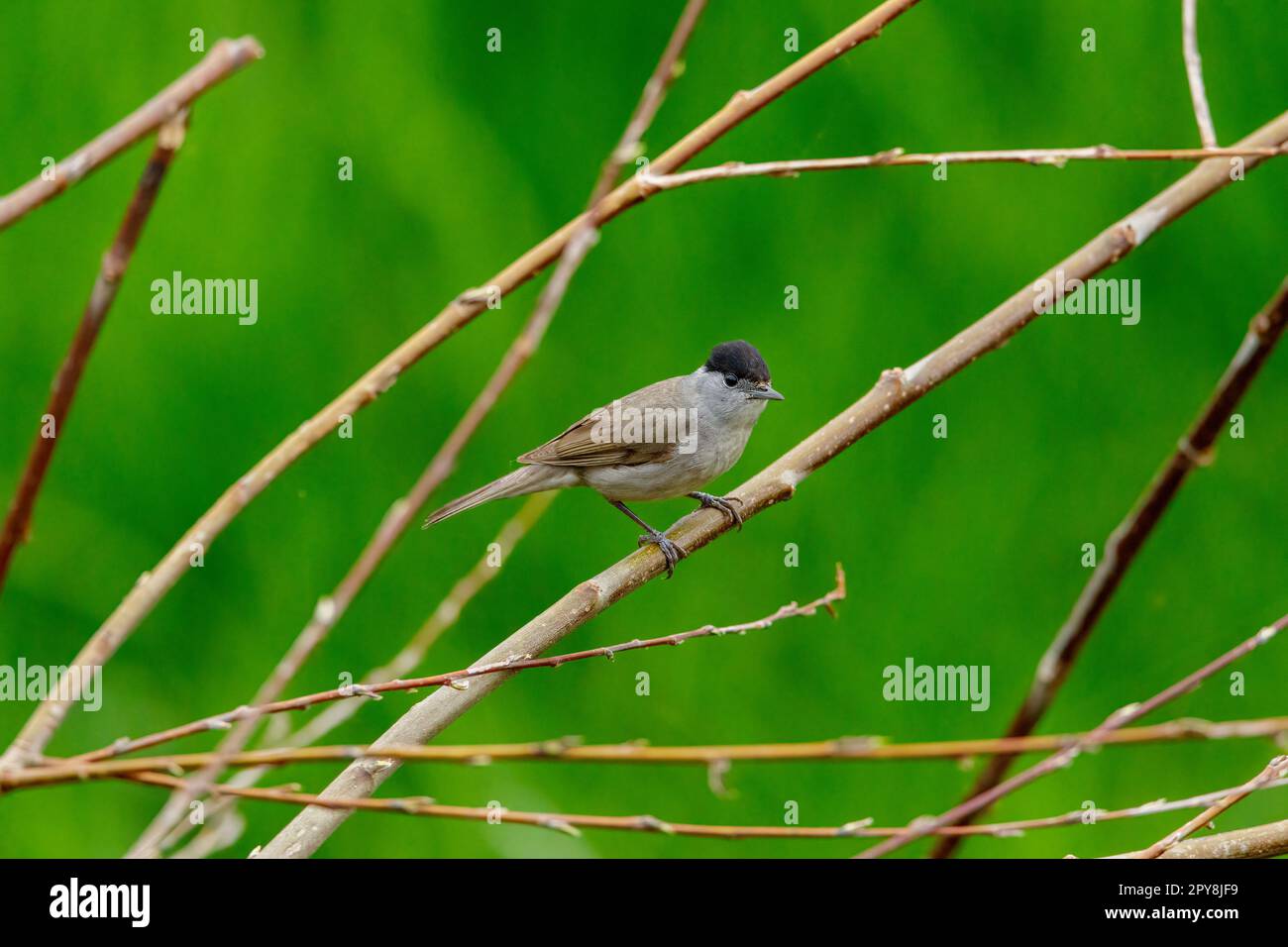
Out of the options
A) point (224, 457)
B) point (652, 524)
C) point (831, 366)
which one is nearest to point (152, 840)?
point (224, 457)

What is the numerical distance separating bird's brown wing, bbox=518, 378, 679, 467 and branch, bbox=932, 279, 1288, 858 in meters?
1.06

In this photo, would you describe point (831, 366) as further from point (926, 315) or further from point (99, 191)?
point (99, 191)

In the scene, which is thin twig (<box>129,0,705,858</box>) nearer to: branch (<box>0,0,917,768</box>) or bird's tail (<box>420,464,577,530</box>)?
branch (<box>0,0,917,768</box>)

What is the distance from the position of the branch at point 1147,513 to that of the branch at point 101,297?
4.38 feet

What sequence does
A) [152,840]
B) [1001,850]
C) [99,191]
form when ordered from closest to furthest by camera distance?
1. [152,840]
2. [99,191]
3. [1001,850]

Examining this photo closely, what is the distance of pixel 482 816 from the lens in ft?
2.17

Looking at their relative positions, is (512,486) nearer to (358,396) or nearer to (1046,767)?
(358,396)

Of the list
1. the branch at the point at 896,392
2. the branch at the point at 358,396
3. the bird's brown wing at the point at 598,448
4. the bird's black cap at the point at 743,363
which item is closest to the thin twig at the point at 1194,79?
the branch at the point at 896,392

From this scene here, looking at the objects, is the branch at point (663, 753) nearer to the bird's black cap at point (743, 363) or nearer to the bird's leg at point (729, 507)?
the bird's leg at point (729, 507)

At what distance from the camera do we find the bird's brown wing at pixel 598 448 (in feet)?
8.50

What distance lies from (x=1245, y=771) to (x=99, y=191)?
282 cm

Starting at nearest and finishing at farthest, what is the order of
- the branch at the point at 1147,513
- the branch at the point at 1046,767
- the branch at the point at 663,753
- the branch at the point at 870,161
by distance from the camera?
the branch at the point at 663,753 → the branch at the point at 1046,767 → the branch at the point at 870,161 → the branch at the point at 1147,513

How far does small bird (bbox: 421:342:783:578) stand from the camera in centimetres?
257

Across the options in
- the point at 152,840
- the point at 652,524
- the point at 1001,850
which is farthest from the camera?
the point at 652,524
